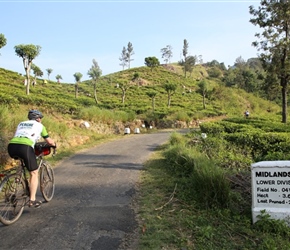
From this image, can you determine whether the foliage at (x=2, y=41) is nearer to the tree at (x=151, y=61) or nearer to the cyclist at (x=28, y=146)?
the cyclist at (x=28, y=146)

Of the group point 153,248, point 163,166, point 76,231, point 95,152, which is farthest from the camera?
point 95,152

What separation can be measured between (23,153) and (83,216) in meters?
1.46

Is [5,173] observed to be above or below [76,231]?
above

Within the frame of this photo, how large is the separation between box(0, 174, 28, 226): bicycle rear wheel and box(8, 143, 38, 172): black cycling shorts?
0.87 ft

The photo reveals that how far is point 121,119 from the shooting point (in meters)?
20.2

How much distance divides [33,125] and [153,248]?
9.14 feet

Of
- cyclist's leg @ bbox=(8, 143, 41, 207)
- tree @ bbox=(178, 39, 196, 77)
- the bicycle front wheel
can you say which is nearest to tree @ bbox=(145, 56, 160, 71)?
tree @ bbox=(178, 39, 196, 77)

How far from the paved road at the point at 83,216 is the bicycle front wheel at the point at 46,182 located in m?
0.16

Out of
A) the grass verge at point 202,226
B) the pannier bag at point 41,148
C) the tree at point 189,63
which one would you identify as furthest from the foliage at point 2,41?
the tree at point 189,63

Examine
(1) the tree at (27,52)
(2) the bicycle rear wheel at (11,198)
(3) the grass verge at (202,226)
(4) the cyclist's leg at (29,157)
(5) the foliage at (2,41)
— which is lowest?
(3) the grass verge at (202,226)

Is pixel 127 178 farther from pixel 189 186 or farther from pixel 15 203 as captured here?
pixel 15 203

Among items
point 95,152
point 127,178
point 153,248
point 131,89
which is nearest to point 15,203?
point 153,248

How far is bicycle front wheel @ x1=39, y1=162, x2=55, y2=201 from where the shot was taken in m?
5.25

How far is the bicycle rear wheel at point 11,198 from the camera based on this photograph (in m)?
4.35
